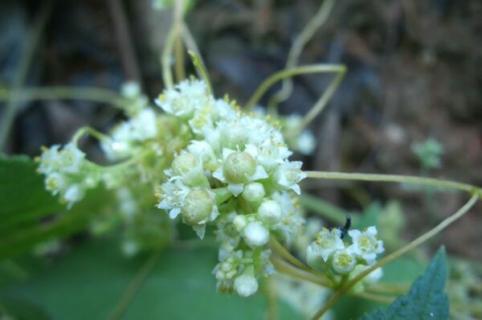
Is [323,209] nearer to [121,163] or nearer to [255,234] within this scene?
[121,163]

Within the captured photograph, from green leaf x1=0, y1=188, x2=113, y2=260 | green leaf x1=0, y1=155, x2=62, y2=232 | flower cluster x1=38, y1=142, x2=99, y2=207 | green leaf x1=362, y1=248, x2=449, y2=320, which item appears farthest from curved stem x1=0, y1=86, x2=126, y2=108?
green leaf x1=362, y1=248, x2=449, y2=320

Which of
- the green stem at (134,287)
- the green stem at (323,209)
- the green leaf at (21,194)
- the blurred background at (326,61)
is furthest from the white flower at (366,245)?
the blurred background at (326,61)

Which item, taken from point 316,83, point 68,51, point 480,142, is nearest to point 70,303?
point 68,51

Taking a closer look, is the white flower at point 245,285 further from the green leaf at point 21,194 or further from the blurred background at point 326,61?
the blurred background at point 326,61

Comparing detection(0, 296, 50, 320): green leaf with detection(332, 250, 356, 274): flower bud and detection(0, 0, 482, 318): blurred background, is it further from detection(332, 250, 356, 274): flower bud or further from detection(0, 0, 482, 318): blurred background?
detection(332, 250, 356, 274): flower bud

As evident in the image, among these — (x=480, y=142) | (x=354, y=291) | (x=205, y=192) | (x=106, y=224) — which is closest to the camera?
(x=205, y=192)

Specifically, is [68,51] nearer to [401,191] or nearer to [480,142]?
[401,191]
